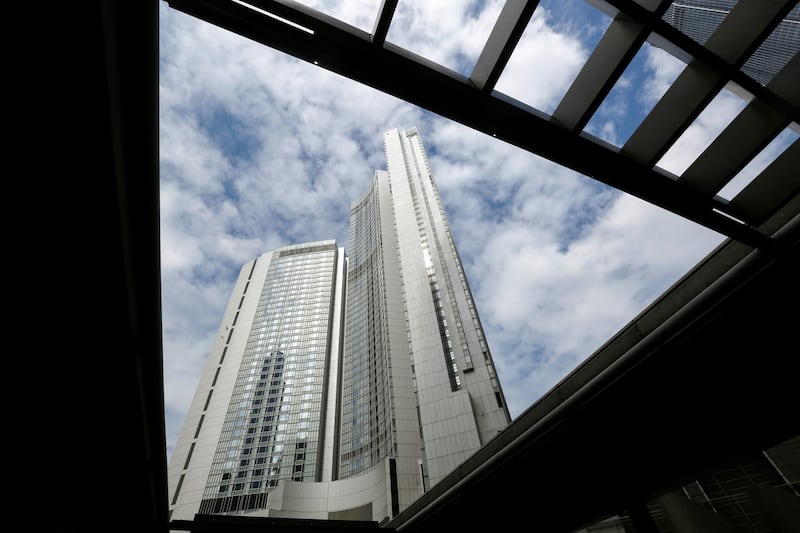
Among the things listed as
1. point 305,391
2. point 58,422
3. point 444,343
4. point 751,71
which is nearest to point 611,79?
point 751,71

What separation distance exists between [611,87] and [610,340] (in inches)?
148

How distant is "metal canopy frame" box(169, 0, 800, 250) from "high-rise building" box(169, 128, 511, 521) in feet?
110

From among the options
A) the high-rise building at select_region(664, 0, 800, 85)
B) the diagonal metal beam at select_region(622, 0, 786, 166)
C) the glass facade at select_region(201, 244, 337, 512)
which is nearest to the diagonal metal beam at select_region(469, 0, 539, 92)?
the high-rise building at select_region(664, 0, 800, 85)

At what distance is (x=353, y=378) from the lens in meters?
69.1

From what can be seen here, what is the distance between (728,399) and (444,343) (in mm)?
41394

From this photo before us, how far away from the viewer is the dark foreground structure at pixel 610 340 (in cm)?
326

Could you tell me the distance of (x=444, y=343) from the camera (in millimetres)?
45531

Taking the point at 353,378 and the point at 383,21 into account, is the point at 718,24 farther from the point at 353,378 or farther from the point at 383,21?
the point at 353,378

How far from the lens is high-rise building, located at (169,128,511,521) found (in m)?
41.5

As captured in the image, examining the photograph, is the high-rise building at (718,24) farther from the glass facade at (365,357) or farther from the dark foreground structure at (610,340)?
the glass facade at (365,357)

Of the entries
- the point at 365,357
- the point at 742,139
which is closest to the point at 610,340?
the point at 742,139

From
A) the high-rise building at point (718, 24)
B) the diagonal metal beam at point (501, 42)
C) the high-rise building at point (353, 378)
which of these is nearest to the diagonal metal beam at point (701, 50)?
the high-rise building at point (718, 24)

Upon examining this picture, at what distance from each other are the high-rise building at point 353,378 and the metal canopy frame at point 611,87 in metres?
33.5

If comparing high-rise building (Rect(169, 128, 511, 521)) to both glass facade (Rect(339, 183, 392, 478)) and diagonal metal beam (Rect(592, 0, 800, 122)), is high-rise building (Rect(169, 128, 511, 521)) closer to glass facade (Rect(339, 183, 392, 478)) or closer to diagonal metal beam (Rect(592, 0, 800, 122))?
glass facade (Rect(339, 183, 392, 478))
